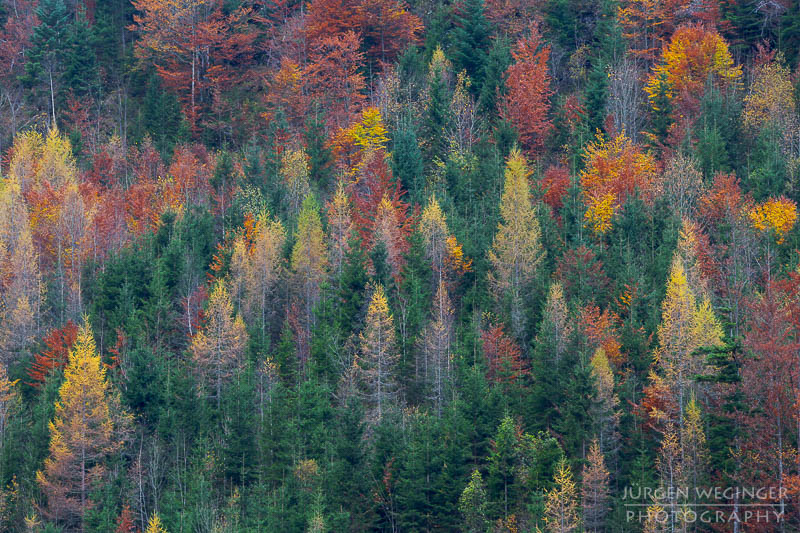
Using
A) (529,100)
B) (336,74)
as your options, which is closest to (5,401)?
(336,74)

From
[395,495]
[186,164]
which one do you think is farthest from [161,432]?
[186,164]

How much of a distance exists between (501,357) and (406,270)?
7.80 m

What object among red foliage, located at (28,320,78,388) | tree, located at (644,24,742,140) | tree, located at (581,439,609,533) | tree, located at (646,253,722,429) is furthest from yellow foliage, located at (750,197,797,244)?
red foliage, located at (28,320,78,388)

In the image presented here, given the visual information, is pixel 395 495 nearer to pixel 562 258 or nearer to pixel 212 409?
pixel 212 409

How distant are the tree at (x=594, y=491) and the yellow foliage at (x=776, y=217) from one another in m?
20.3

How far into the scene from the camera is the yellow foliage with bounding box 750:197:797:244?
2527 inches

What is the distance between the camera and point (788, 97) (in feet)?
262

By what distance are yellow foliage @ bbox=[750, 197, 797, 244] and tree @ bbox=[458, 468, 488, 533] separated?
24563 millimetres

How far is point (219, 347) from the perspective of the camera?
61312 mm

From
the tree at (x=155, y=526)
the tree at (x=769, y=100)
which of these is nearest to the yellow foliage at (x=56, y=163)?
the tree at (x=155, y=526)

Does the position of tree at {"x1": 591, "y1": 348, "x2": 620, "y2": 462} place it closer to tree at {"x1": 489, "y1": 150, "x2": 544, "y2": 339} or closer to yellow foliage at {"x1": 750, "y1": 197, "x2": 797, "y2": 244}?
tree at {"x1": 489, "y1": 150, "x2": 544, "y2": 339}

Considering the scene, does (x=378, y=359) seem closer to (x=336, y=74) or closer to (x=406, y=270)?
(x=406, y=270)

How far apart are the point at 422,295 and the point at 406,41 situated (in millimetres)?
40816

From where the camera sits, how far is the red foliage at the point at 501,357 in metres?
58.5
